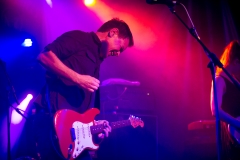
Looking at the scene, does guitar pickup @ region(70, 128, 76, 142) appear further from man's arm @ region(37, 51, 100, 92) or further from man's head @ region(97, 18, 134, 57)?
man's head @ region(97, 18, 134, 57)

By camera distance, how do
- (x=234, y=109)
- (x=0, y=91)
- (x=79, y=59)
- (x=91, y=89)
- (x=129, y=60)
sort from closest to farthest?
(x=91, y=89) < (x=79, y=59) < (x=234, y=109) < (x=0, y=91) < (x=129, y=60)

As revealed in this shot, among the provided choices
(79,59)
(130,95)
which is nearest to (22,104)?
(130,95)

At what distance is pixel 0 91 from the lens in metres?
4.37

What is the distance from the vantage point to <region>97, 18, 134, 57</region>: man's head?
2975 millimetres

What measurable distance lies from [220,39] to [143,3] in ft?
6.51

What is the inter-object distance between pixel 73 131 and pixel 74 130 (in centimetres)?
2

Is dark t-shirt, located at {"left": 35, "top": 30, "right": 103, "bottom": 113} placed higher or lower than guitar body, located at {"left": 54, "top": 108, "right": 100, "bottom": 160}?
higher

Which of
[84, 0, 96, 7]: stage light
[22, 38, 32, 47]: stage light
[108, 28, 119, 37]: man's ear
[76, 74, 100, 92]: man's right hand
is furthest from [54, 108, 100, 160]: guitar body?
[84, 0, 96, 7]: stage light

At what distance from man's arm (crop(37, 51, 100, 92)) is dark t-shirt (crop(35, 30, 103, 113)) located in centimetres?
9

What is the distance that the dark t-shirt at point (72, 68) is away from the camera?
2.33 m

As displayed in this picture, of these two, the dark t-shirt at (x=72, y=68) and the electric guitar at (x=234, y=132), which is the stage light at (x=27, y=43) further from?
the electric guitar at (x=234, y=132)

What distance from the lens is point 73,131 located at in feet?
7.70

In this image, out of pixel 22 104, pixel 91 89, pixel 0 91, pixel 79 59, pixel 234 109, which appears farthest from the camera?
pixel 22 104

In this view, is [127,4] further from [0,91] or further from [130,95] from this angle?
[0,91]
